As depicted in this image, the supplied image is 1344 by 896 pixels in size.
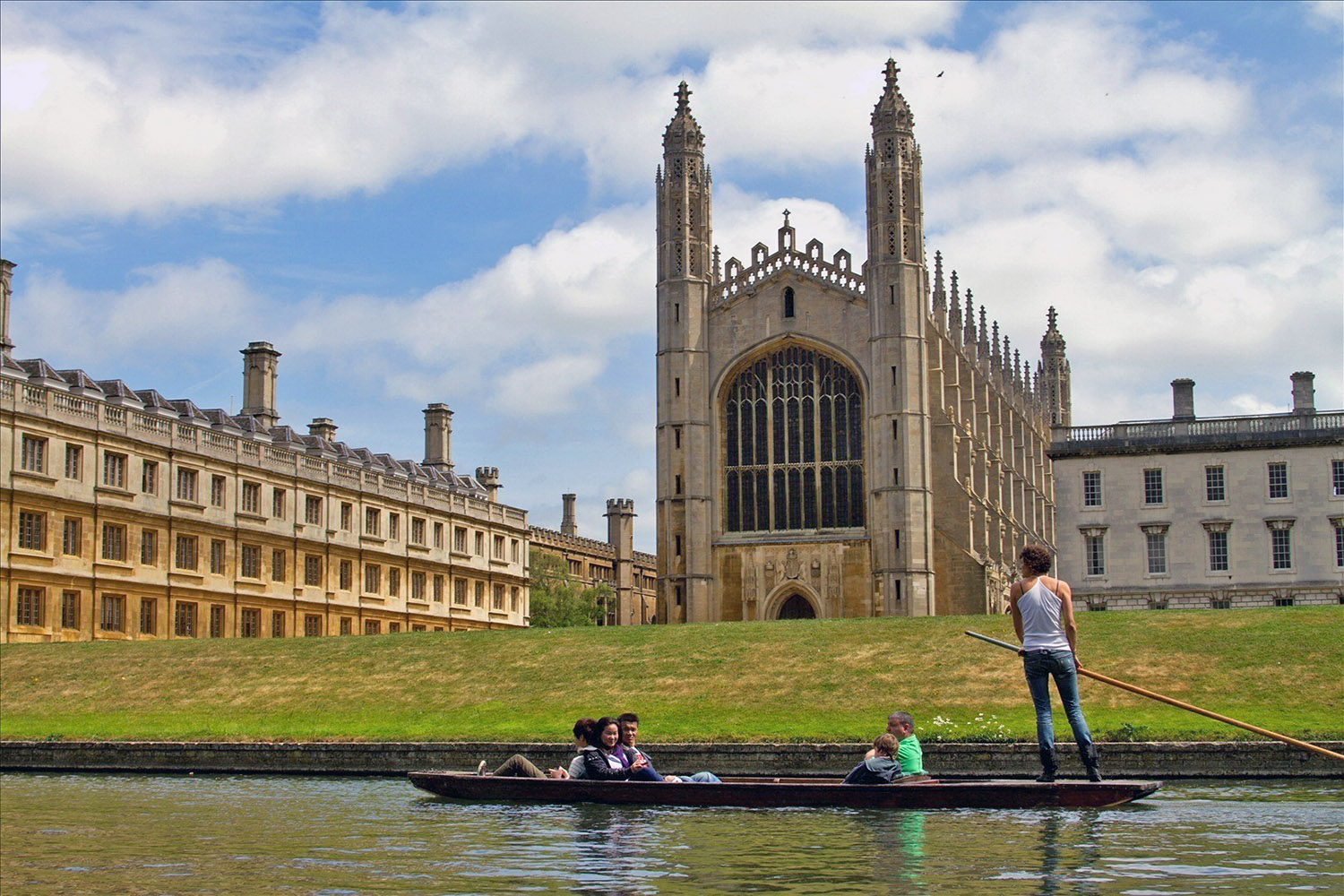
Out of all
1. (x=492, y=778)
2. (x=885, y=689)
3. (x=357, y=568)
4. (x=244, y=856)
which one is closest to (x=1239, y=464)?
(x=357, y=568)

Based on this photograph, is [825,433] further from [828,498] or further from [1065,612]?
[1065,612]

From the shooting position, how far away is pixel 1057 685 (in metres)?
16.5

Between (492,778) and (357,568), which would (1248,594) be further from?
(492,778)

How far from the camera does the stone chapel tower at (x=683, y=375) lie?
62.7m

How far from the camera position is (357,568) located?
68.6 m

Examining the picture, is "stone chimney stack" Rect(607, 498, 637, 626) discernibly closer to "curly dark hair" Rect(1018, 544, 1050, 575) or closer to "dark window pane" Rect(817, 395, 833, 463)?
"dark window pane" Rect(817, 395, 833, 463)

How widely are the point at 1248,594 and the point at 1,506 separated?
5371 cm

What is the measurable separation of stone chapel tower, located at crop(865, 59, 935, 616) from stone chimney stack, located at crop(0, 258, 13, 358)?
31911 millimetres

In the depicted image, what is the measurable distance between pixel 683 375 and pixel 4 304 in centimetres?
2544

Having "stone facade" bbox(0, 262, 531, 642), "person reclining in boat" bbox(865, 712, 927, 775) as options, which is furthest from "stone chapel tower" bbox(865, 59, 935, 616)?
"person reclining in boat" bbox(865, 712, 927, 775)

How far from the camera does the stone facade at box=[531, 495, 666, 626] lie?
106 meters

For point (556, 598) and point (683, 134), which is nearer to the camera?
point (683, 134)

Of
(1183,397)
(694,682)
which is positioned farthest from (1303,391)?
(694,682)

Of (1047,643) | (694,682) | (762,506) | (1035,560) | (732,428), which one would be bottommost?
(694,682)
